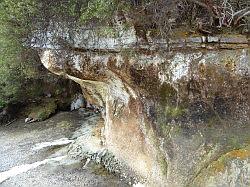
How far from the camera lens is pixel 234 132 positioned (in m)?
8.36

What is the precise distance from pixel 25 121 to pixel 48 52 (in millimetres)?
6613

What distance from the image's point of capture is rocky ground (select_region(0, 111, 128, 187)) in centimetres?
1048

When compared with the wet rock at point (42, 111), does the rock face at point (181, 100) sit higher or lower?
higher

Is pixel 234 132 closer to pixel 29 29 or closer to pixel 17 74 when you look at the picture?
pixel 29 29

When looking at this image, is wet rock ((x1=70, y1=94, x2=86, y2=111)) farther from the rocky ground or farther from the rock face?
the rock face

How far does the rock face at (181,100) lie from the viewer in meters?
8.28

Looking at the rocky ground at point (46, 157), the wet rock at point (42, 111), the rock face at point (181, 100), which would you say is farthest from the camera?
the wet rock at point (42, 111)

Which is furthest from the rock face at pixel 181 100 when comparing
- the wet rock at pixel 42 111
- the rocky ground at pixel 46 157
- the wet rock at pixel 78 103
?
the wet rock at pixel 78 103

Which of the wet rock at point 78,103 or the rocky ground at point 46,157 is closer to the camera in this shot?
the rocky ground at point 46,157

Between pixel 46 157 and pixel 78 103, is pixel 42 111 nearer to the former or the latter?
pixel 78 103

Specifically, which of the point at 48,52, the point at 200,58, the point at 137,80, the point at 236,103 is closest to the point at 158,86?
the point at 137,80

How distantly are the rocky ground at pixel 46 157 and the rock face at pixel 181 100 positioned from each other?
58.8 inches

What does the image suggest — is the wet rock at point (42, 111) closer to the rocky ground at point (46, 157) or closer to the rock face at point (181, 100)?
the rocky ground at point (46, 157)

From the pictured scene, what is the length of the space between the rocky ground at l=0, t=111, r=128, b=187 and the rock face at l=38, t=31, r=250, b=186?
1495mm
